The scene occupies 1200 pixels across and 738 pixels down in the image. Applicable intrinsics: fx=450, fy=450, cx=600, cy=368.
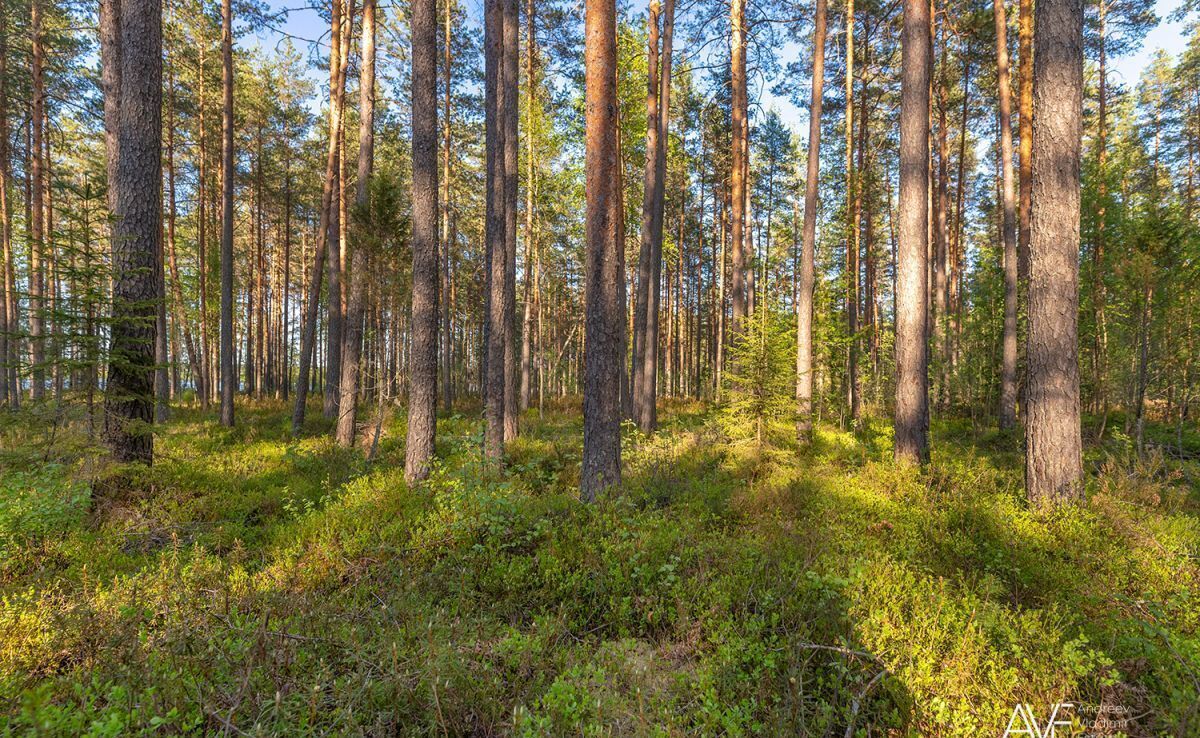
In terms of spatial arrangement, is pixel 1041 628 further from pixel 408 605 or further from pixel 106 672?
pixel 106 672

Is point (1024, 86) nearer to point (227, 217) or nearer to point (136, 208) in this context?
point (136, 208)

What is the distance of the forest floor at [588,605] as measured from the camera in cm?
271

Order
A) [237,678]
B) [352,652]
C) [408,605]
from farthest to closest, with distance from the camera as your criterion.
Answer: [408,605] < [352,652] < [237,678]

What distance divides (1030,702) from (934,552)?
2060 millimetres

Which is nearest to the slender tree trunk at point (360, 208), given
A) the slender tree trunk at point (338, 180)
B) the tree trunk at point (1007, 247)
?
the slender tree trunk at point (338, 180)

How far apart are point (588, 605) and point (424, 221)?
6182 millimetres

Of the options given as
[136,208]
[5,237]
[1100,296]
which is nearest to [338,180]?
[136,208]

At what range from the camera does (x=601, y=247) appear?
589cm

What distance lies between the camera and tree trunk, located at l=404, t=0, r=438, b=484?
23.5 feet

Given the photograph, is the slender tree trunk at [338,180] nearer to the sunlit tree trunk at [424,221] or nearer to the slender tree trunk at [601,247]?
the sunlit tree trunk at [424,221]

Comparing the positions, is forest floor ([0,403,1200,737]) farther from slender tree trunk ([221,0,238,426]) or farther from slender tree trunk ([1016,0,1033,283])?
slender tree trunk ([1016,0,1033,283])

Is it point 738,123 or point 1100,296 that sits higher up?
point 738,123

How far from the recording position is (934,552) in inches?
185

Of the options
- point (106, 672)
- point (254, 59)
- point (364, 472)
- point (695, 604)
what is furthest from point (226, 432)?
point (254, 59)
